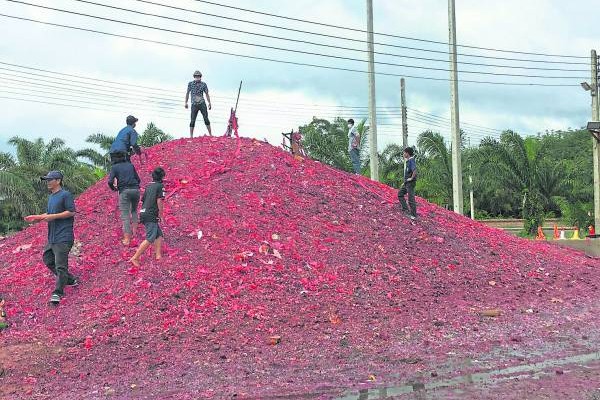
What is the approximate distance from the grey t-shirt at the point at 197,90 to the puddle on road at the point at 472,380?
824cm

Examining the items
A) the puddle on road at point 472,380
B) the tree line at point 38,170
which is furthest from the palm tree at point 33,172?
the puddle on road at point 472,380

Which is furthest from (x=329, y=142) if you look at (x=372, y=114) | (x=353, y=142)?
(x=353, y=142)

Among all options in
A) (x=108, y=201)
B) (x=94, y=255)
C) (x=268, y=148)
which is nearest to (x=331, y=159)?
(x=268, y=148)

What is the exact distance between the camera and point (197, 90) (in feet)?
39.8

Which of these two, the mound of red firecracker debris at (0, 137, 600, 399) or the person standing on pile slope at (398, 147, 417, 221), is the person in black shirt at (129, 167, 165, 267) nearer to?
the mound of red firecracker debris at (0, 137, 600, 399)

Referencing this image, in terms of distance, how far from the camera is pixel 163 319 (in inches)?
275

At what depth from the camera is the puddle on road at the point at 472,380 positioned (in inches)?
200

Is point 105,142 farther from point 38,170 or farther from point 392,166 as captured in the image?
point 392,166

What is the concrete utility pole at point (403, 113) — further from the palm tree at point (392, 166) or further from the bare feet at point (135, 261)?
the bare feet at point (135, 261)

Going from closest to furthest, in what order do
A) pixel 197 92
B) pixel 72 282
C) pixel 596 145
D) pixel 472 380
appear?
pixel 472 380, pixel 72 282, pixel 197 92, pixel 596 145

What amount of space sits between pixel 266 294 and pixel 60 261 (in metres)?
2.54

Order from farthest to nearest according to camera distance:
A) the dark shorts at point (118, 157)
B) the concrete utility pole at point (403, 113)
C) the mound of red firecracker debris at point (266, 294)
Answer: the concrete utility pole at point (403, 113) < the dark shorts at point (118, 157) < the mound of red firecracker debris at point (266, 294)

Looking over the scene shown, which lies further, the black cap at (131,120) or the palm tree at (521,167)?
the palm tree at (521,167)

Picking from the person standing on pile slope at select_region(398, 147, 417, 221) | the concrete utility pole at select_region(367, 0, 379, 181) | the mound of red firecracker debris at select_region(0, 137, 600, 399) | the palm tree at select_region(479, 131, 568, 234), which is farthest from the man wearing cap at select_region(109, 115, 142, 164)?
the palm tree at select_region(479, 131, 568, 234)
